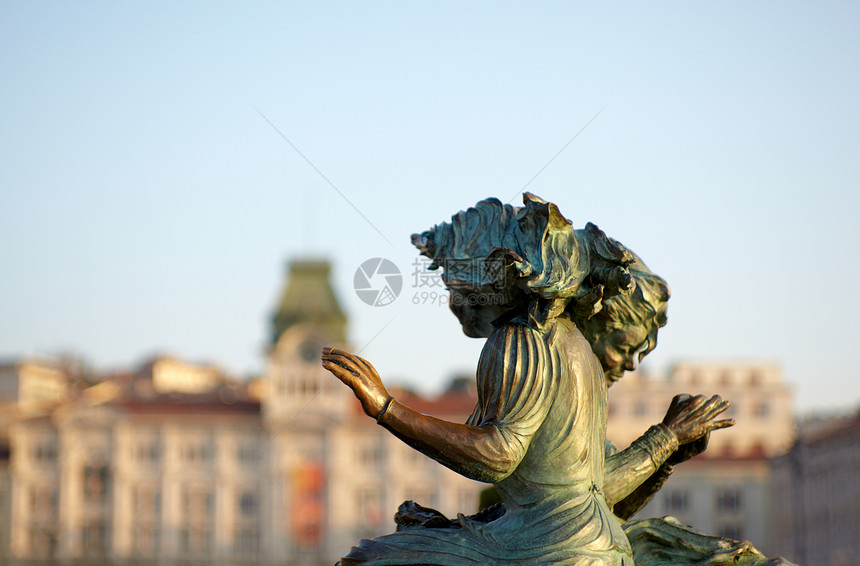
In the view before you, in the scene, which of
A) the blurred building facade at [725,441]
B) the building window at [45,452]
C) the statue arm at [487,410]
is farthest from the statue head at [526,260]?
the building window at [45,452]

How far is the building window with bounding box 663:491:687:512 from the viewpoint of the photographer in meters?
59.9

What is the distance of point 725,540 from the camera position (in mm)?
4703

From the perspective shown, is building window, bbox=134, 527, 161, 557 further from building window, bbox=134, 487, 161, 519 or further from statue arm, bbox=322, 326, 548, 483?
statue arm, bbox=322, 326, 548, 483

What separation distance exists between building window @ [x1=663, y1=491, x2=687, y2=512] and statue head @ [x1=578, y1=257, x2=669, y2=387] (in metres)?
56.8

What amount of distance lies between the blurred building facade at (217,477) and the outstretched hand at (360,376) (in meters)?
55.5

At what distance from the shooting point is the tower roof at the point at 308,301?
2724 inches

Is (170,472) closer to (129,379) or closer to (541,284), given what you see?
(129,379)

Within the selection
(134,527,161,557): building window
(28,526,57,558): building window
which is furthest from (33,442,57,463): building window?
(134,527,161,557): building window

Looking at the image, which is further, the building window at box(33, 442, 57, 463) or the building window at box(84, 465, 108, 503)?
the building window at box(84, 465, 108, 503)

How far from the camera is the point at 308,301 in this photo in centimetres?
7081

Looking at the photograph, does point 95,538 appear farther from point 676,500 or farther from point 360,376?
point 360,376

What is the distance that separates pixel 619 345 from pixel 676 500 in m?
57.2

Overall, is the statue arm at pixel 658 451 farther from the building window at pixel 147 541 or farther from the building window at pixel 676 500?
the building window at pixel 147 541

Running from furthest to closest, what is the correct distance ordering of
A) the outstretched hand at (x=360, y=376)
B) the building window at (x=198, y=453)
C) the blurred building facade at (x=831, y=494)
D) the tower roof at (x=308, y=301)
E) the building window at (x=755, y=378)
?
the tower roof at (x=308, y=301), the building window at (x=755, y=378), the building window at (x=198, y=453), the blurred building facade at (x=831, y=494), the outstretched hand at (x=360, y=376)
